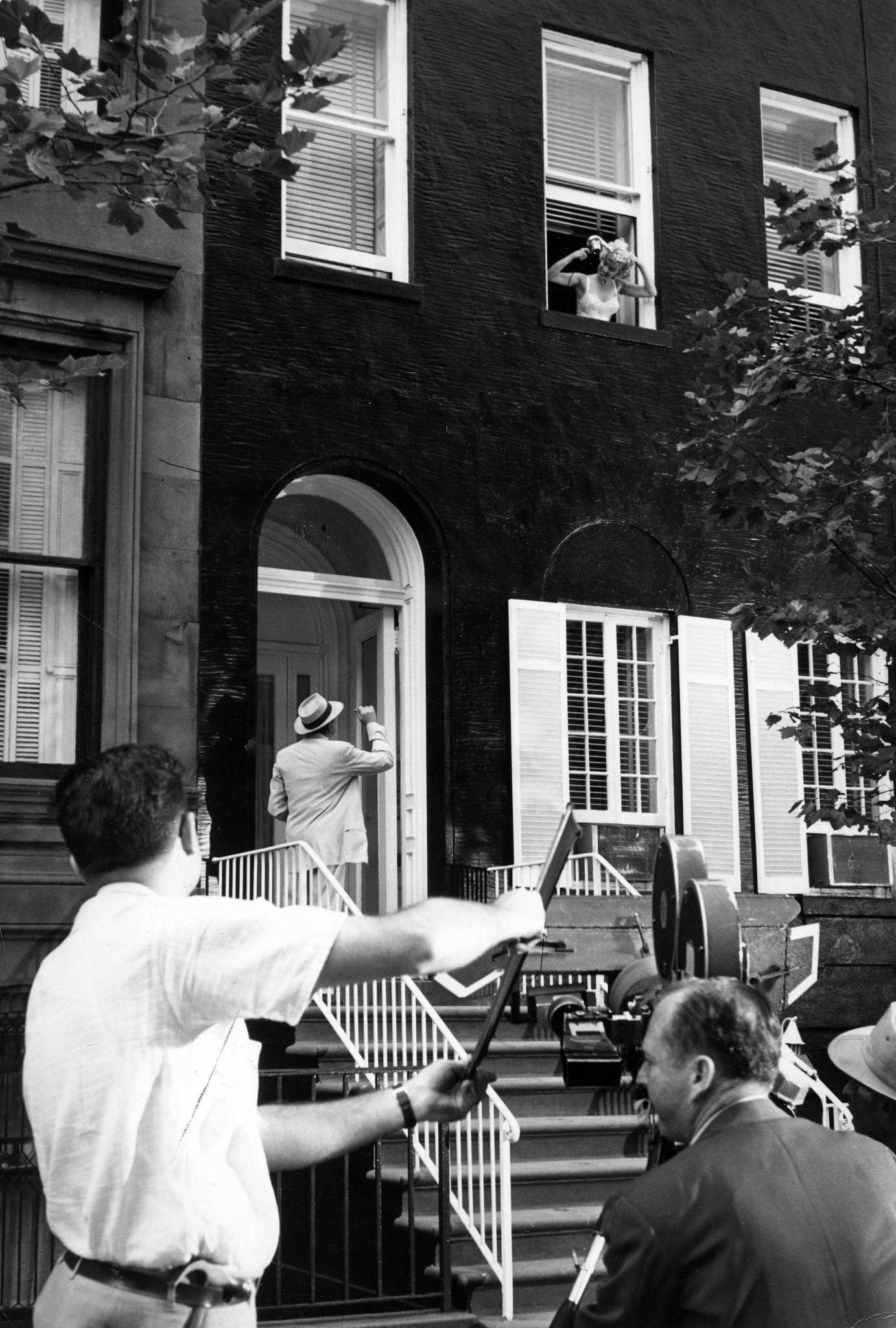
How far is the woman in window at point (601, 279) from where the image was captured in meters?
13.4

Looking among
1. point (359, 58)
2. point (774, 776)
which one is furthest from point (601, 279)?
point (774, 776)

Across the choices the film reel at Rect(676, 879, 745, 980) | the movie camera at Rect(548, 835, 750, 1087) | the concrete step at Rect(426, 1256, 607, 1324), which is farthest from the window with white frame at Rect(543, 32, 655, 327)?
the film reel at Rect(676, 879, 745, 980)

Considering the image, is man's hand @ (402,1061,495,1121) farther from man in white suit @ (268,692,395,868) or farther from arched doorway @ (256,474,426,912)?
arched doorway @ (256,474,426,912)

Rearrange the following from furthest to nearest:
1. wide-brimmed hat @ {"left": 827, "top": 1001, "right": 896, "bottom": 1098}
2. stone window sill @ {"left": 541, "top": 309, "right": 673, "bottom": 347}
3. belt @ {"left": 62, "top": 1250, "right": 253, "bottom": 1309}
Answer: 1. stone window sill @ {"left": 541, "top": 309, "right": 673, "bottom": 347}
2. wide-brimmed hat @ {"left": 827, "top": 1001, "right": 896, "bottom": 1098}
3. belt @ {"left": 62, "top": 1250, "right": 253, "bottom": 1309}

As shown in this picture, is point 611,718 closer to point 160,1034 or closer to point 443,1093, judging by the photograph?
point 443,1093

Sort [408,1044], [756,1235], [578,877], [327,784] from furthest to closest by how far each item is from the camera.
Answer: [578,877], [327,784], [408,1044], [756,1235]

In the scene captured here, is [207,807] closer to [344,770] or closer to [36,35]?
[344,770]

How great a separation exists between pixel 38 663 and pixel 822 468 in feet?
15.5

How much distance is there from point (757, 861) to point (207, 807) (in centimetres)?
441

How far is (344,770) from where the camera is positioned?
11102 mm

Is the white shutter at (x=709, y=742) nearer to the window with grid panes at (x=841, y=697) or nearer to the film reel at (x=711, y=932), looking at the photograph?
the window with grid panes at (x=841, y=697)

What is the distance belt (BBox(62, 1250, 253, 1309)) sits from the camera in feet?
→ 9.43

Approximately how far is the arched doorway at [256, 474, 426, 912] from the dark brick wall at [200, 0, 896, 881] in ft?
0.55

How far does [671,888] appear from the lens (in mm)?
4594
